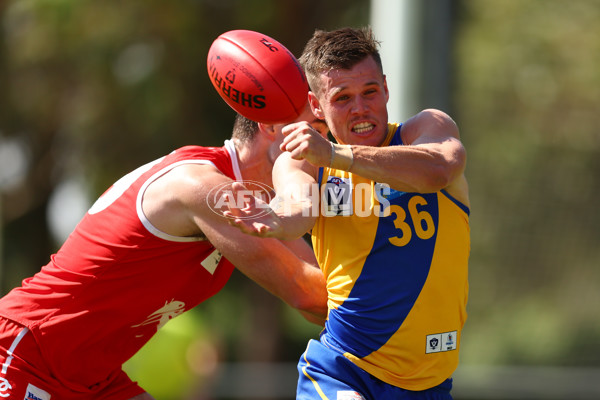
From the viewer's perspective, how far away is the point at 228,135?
14773 mm

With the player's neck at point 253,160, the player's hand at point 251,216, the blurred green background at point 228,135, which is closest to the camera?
the player's hand at point 251,216

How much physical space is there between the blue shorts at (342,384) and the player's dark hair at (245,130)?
3.65 feet

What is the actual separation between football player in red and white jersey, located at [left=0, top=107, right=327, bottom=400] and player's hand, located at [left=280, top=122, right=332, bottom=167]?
2.16ft

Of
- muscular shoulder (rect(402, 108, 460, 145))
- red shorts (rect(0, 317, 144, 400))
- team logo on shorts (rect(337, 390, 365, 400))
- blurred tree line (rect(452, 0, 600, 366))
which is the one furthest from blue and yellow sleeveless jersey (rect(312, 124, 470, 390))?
blurred tree line (rect(452, 0, 600, 366))

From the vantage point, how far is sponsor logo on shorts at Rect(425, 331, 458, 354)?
3617 mm

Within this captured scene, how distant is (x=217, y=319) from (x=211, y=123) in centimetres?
390

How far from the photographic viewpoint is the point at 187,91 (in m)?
14.7

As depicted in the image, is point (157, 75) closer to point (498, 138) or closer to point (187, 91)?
point (187, 91)

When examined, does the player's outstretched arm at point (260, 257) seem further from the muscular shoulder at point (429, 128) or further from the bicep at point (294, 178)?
Answer: the muscular shoulder at point (429, 128)

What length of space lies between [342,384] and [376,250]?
0.63 meters

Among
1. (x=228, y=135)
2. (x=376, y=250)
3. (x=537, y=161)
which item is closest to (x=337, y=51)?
(x=376, y=250)

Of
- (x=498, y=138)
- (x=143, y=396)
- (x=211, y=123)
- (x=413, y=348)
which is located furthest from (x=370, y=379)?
(x=211, y=123)

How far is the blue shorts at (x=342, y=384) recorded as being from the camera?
3588 millimetres

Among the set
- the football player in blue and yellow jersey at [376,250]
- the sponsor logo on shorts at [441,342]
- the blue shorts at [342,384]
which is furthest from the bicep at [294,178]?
the sponsor logo on shorts at [441,342]
